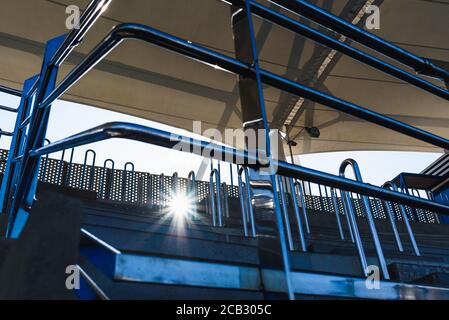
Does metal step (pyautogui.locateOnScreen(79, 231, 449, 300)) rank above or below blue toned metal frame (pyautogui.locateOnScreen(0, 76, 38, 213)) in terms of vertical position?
below

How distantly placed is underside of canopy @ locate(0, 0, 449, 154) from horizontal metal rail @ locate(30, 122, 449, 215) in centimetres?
565

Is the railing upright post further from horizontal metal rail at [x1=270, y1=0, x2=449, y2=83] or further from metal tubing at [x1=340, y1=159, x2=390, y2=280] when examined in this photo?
metal tubing at [x1=340, y1=159, x2=390, y2=280]

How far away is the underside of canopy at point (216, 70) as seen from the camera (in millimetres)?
6098

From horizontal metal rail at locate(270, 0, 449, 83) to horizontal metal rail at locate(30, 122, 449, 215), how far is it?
19.9 inches

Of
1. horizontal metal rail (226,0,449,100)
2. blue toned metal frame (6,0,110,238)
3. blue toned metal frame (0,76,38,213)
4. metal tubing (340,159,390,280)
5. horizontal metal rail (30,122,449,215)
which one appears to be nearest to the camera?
horizontal metal rail (30,122,449,215)

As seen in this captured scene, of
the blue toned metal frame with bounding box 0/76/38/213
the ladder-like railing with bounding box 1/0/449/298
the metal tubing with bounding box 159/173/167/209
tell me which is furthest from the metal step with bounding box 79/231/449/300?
the metal tubing with bounding box 159/173/167/209

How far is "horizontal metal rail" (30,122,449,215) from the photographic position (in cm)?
69

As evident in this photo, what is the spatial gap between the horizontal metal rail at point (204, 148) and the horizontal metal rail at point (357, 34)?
51 cm

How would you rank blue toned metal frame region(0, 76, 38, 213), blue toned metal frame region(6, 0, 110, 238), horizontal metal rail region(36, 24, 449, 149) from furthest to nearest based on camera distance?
blue toned metal frame region(0, 76, 38, 213) → blue toned metal frame region(6, 0, 110, 238) → horizontal metal rail region(36, 24, 449, 149)

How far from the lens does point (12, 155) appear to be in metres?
1.82

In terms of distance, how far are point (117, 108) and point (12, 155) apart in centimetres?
649

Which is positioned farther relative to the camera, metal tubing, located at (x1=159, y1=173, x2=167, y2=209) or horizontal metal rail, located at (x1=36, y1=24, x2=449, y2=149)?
metal tubing, located at (x1=159, y1=173, x2=167, y2=209)

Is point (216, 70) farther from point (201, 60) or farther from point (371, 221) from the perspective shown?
point (201, 60)

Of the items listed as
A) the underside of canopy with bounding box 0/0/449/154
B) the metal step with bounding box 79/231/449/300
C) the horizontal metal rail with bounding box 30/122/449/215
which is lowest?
the metal step with bounding box 79/231/449/300
